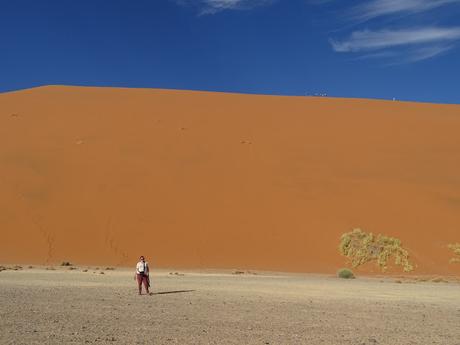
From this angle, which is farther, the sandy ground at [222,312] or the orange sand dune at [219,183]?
the orange sand dune at [219,183]

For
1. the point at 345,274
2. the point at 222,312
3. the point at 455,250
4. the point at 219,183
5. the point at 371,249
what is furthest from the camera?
the point at 219,183

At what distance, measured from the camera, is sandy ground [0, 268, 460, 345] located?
27.9 feet

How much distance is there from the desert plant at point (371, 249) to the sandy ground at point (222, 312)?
18.7 feet

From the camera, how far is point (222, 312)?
37.2 ft

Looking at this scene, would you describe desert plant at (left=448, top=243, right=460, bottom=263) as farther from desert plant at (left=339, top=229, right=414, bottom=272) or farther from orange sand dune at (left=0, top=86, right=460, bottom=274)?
desert plant at (left=339, top=229, right=414, bottom=272)

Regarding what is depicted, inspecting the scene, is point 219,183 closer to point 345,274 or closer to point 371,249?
point 371,249

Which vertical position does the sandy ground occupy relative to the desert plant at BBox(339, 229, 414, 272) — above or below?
below

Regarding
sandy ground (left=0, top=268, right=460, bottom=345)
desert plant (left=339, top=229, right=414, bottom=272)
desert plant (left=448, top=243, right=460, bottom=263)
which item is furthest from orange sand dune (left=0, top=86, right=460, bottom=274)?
sandy ground (left=0, top=268, right=460, bottom=345)

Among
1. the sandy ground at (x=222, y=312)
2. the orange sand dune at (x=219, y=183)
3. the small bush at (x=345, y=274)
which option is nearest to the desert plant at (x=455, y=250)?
the orange sand dune at (x=219, y=183)

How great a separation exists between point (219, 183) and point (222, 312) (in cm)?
2084

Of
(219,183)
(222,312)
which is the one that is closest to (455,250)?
(219,183)

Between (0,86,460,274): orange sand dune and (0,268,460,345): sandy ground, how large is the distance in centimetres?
712

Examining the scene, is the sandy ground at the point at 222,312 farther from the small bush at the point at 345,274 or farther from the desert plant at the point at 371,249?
the desert plant at the point at 371,249

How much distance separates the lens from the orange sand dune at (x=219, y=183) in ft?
86.2
